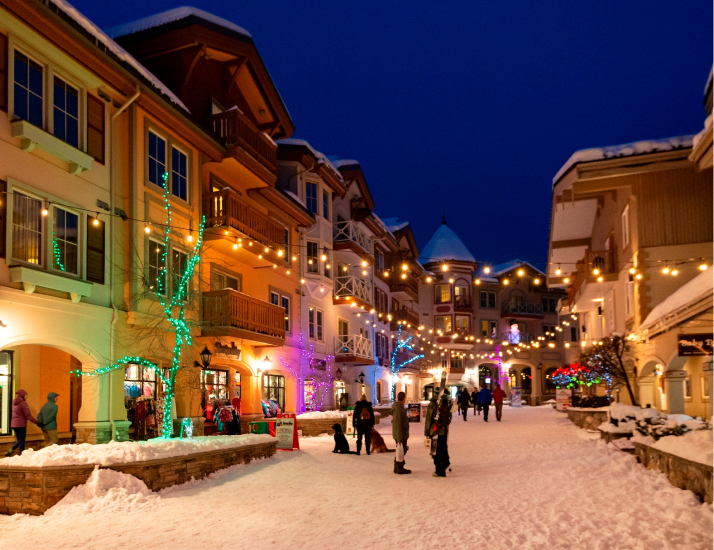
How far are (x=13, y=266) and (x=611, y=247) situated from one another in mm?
19911

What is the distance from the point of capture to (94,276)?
15.0 metres

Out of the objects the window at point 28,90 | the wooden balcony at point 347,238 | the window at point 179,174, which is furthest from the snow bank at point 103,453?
the wooden balcony at point 347,238

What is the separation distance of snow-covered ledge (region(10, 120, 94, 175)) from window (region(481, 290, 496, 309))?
5012 cm

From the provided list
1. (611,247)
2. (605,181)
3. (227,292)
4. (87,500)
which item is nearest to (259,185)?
(227,292)

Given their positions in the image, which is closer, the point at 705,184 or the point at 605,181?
the point at 705,184

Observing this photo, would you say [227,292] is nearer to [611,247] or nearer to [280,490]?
[280,490]

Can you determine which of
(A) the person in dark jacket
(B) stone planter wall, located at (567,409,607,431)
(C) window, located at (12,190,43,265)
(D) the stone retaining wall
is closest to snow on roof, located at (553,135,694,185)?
(B) stone planter wall, located at (567,409,607,431)

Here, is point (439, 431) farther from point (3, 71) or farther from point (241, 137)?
point (241, 137)

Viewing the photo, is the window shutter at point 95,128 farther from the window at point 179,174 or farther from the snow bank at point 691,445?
the snow bank at point 691,445

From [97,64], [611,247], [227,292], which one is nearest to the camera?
[97,64]

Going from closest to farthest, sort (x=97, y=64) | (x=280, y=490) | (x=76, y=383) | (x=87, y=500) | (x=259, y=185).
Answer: (x=87, y=500) → (x=280, y=490) → (x=97, y=64) → (x=76, y=383) → (x=259, y=185)

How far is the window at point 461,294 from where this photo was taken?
5928 centimetres

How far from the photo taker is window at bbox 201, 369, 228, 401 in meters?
20.8

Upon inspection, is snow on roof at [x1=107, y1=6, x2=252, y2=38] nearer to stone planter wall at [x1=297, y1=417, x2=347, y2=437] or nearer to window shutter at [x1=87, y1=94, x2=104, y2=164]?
window shutter at [x1=87, y1=94, x2=104, y2=164]
